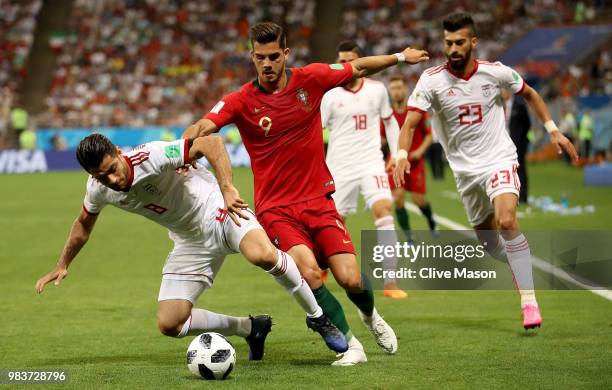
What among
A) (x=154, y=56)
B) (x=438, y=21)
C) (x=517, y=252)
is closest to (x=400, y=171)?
(x=517, y=252)

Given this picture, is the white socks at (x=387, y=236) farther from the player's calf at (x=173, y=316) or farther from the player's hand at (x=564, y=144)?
the player's calf at (x=173, y=316)

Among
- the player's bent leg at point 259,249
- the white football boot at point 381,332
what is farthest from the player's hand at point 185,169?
the white football boot at point 381,332

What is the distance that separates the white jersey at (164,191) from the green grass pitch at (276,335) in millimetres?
1015

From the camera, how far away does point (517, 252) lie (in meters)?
8.16

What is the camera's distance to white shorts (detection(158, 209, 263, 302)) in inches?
274

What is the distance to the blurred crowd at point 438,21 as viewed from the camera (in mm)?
40250

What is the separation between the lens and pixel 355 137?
10.5 metres

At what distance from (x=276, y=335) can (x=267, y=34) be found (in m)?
2.51

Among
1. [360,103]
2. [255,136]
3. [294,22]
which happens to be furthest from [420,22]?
[255,136]

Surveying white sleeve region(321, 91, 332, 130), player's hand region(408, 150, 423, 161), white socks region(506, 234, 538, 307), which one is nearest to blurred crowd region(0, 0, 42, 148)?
player's hand region(408, 150, 423, 161)

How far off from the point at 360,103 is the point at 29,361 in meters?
4.60

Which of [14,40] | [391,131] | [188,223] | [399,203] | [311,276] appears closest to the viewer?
[311,276]

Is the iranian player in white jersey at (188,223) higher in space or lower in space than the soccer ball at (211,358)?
higher

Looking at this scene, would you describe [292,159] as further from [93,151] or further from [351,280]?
[93,151]
